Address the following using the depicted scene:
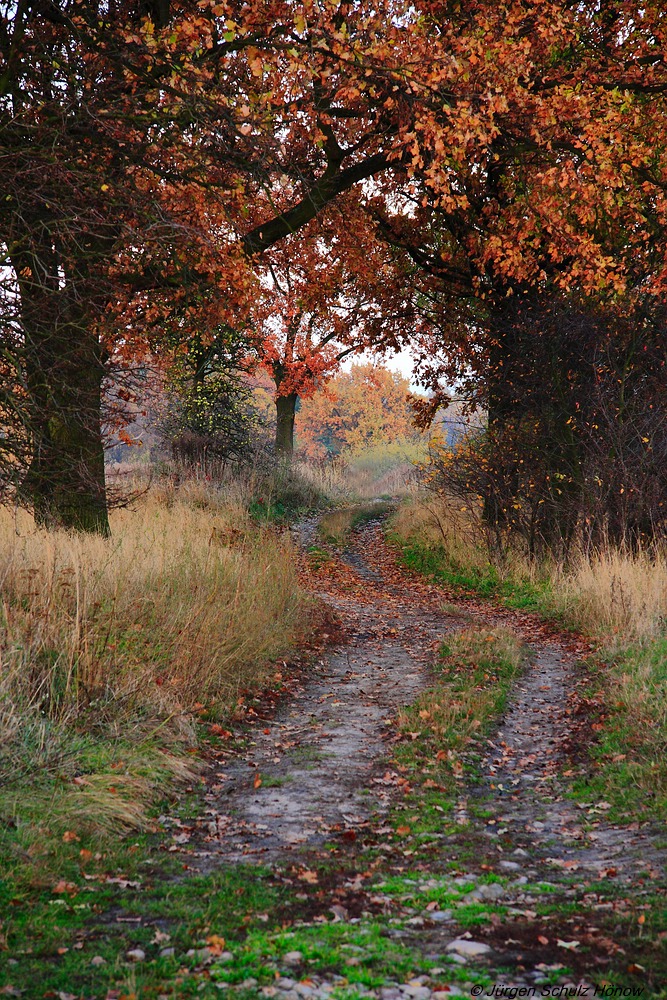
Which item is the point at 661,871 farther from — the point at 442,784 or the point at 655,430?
the point at 655,430

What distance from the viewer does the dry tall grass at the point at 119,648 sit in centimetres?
571

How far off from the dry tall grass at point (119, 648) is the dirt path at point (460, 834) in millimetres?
601

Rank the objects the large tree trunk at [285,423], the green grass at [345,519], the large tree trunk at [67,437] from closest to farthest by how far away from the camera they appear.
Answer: the large tree trunk at [67,437] < the green grass at [345,519] < the large tree trunk at [285,423]

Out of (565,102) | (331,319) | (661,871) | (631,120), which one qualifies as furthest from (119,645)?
(331,319)

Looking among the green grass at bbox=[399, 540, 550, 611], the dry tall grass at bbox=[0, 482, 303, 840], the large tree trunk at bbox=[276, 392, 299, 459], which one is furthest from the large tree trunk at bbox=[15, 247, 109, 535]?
the large tree trunk at bbox=[276, 392, 299, 459]

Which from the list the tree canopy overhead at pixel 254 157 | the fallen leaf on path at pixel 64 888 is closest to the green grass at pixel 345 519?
the tree canopy overhead at pixel 254 157

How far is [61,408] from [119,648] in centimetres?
264

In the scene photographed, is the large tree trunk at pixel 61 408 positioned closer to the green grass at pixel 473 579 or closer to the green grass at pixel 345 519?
the green grass at pixel 473 579

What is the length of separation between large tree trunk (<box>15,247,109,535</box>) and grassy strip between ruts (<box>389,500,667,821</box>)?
5454 millimetres

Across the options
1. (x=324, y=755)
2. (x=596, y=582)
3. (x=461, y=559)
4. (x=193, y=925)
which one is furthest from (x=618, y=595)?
(x=193, y=925)

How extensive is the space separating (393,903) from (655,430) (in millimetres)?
9867

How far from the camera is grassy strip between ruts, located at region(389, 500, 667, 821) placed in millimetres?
6242

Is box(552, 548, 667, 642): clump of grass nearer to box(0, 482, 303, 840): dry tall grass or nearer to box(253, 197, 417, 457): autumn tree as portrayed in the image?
box(0, 482, 303, 840): dry tall grass

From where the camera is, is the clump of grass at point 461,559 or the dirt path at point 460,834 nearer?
the dirt path at point 460,834
